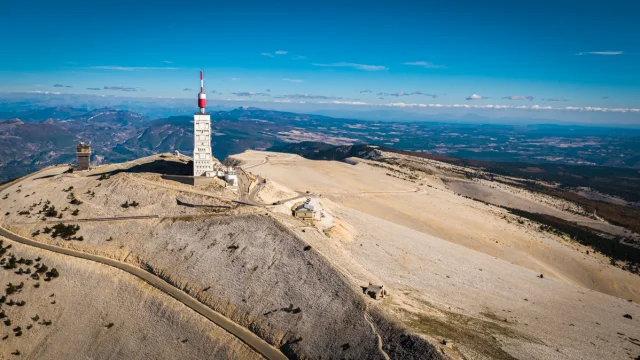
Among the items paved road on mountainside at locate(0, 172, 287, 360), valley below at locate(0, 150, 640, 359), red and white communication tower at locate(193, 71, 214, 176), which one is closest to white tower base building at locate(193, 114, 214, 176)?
red and white communication tower at locate(193, 71, 214, 176)

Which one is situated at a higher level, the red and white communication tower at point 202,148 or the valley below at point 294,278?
the red and white communication tower at point 202,148

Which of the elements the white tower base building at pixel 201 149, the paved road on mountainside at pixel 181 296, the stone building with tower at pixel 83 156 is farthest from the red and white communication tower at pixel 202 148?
the stone building with tower at pixel 83 156

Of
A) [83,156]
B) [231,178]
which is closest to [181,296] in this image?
[231,178]

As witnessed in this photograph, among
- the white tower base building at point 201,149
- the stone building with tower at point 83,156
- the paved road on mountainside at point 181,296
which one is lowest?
the paved road on mountainside at point 181,296

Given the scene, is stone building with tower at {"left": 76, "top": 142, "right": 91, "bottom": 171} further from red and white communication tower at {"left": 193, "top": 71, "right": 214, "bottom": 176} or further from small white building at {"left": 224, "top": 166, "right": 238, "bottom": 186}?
small white building at {"left": 224, "top": 166, "right": 238, "bottom": 186}

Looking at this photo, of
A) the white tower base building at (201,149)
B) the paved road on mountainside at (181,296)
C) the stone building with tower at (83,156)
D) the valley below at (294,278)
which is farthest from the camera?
the stone building with tower at (83,156)

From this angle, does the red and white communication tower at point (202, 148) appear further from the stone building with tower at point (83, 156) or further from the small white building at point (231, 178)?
the stone building with tower at point (83, 156)

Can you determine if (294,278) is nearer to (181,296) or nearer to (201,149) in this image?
(181,296)

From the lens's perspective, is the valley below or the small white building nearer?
the valley below
